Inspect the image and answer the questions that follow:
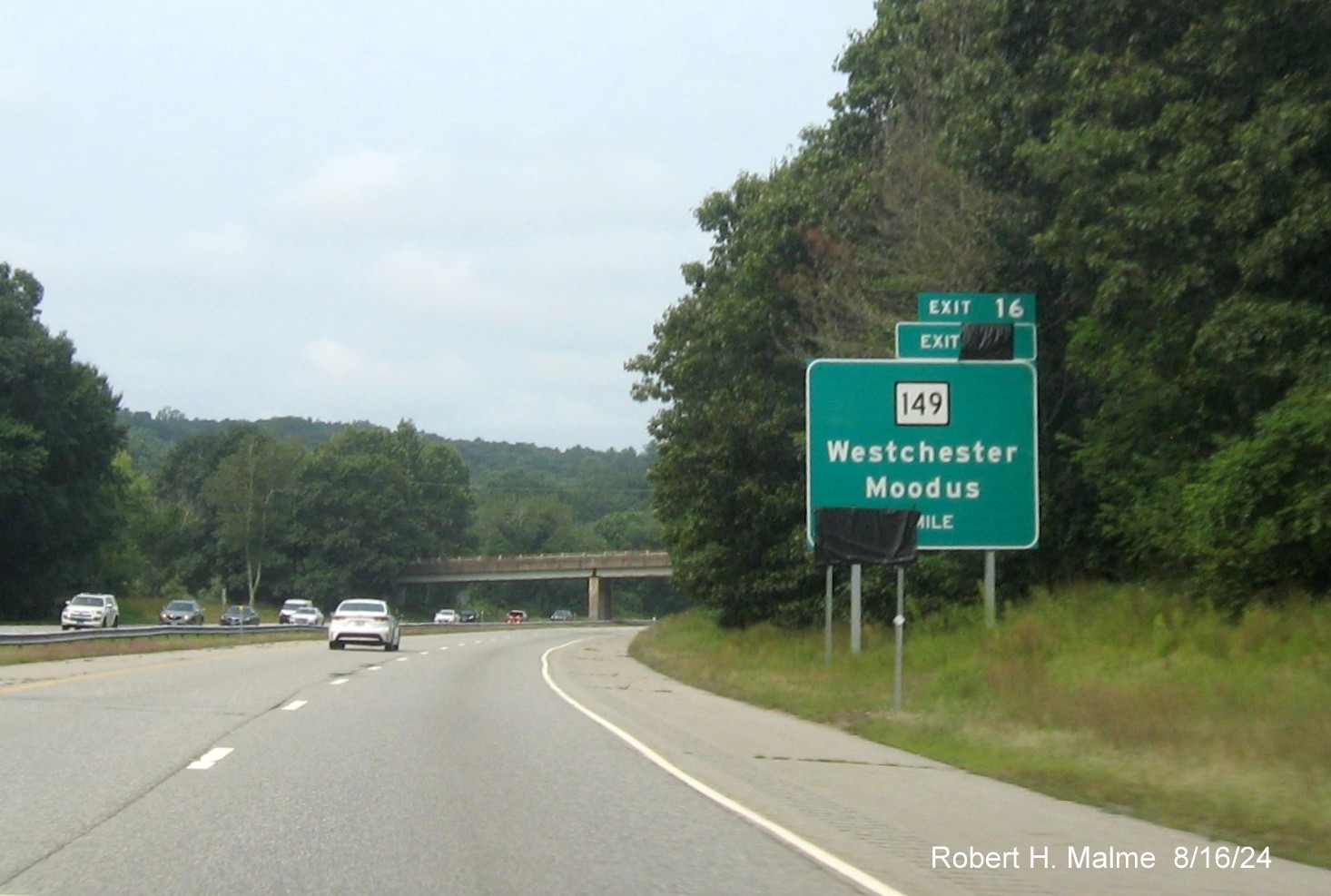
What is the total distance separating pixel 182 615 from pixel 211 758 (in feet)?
218

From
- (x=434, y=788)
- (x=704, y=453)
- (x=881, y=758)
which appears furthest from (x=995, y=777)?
(x=704, y=453)

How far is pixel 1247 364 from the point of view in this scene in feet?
74.2

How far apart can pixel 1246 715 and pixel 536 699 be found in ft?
37.7

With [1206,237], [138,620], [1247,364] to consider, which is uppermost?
[1206,237]

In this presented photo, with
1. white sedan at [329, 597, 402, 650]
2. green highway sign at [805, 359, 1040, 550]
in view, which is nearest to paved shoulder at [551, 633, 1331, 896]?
green highway sign at [805, 359, 1040, 550]

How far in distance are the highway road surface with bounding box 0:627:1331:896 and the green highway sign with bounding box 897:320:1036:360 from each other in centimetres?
714

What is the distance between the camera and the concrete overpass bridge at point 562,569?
415 feet

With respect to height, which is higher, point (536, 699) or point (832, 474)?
point (832, 474)

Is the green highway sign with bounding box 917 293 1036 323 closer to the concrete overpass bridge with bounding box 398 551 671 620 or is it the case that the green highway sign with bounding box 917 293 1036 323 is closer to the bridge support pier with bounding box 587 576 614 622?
the concrete overpass bridge with bounding box 398 551 671 620

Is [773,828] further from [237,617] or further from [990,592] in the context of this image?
[237,617]

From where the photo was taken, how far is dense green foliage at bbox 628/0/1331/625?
2227 centimetres

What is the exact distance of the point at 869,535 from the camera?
2181 cm

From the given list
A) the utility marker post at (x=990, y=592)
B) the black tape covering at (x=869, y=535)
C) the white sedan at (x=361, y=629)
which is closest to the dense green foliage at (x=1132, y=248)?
the utility marker post at (x=990, y=592)

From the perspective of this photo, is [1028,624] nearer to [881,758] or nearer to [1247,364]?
[1247,364]
